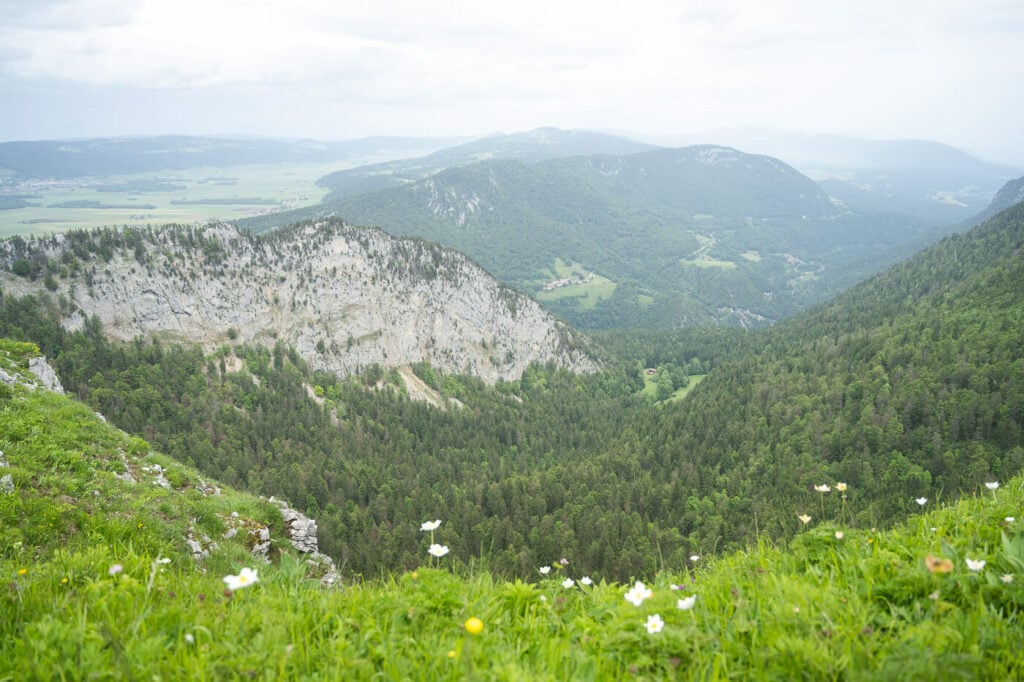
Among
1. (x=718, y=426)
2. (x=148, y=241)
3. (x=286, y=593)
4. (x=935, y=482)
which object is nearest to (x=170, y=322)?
(x=148, y=241)

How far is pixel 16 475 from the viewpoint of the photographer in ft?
44.5

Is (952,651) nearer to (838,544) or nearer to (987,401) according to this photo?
(838,544)

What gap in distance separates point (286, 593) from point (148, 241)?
157 meters

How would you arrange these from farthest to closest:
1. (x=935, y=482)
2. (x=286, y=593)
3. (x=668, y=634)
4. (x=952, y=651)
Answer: (x=935, y=482) → (x=286, y=593) → (x=668, y=634) → (x=952, y=651)

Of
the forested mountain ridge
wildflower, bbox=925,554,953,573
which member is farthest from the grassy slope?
the forested mountain ridge

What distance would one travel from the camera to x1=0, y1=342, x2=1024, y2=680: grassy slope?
4.64m

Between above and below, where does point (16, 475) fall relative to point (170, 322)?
above

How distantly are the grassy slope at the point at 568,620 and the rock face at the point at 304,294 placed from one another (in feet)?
450

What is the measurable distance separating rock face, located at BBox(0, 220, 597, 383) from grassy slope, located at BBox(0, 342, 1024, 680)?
450 feet

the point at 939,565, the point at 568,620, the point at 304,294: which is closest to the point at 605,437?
the point at 304,294

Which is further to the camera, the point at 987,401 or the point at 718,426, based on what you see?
the point at 718,426

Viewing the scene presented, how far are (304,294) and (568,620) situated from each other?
6371 inches

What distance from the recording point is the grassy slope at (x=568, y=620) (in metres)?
4.64

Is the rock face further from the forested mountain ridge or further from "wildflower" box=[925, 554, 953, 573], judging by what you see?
"wildflower" box=[925, 554, 953, 573]
